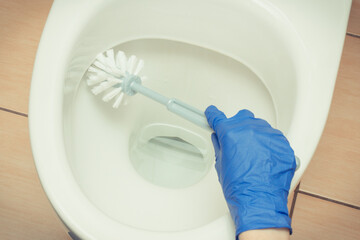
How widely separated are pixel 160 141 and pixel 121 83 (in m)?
0.22

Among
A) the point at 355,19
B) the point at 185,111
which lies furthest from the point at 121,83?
the point at 355,19

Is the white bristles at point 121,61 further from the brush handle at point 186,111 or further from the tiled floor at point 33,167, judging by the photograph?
the tiled floor at point 33,167

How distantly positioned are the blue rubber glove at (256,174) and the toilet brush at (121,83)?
0.10m

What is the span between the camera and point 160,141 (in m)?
0.86

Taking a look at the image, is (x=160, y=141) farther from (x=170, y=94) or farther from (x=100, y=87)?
(x=100, y=87)

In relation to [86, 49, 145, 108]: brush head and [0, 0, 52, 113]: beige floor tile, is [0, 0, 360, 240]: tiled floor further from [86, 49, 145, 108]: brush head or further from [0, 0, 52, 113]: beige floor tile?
[86, 49, 145, 108]: brush head

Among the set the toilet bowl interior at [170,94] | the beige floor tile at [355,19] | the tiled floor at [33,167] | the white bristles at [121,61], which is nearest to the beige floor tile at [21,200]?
the tiled floor at [33,167]

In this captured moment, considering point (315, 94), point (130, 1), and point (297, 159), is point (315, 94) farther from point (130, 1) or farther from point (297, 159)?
point (130, 1)

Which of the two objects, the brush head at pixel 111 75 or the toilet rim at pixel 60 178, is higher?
the brush head at pixel 111 75

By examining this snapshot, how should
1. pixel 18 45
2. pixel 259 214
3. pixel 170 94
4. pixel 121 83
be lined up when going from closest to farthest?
pixel 259 214 < pixel 121 83 < pixel 170 94 < pixel 18 45

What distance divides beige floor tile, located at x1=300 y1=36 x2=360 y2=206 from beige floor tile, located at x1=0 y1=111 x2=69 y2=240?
0.57m

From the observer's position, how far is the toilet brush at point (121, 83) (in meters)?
0.62

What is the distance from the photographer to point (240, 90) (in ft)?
2.40

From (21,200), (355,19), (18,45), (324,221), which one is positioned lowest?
(21,200)
